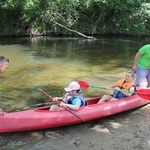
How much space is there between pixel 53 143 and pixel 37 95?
97.5 inches

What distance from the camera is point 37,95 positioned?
692cm

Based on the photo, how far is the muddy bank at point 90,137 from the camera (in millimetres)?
4512

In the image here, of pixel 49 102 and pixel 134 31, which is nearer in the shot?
pixel 49 102

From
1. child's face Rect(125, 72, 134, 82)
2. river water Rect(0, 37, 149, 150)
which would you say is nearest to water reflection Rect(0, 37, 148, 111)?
river water Rect(0, 37, 149, 150)

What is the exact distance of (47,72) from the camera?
943 centimetres

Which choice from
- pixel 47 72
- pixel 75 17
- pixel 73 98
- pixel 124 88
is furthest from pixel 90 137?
pixel 75 17

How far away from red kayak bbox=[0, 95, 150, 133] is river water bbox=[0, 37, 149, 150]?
0.57 feet

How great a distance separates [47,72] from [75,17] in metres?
12.4

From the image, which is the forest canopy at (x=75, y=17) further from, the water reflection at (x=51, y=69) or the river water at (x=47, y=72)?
the river water at (x=47, y=72)

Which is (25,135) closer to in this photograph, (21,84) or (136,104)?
(136,104)

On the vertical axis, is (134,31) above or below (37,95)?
above

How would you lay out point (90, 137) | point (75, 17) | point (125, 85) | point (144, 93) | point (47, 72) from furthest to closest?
point (75, 17), point (47, 72), point (125, 85), point (144, 93), point (90, 137)

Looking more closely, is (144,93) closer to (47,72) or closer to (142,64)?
(142,64)

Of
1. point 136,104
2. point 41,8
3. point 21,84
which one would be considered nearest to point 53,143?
point 136,104
